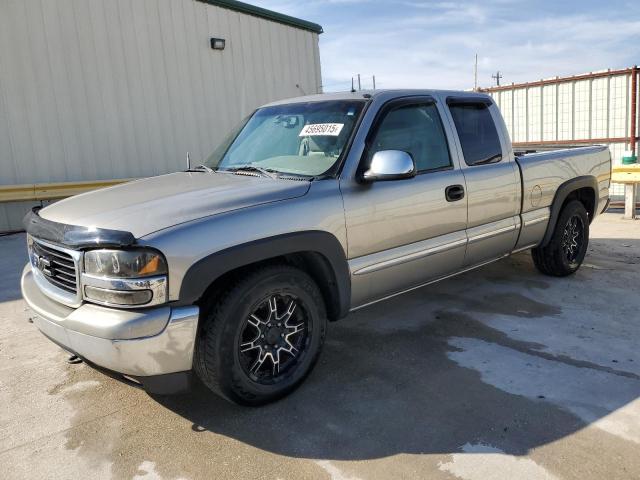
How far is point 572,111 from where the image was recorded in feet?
43.7

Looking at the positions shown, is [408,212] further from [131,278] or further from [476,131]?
[131,278]

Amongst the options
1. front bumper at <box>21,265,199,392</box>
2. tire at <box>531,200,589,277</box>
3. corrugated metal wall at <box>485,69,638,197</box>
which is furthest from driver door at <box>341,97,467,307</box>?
corrugated metal wall at <box>485,69,638,197</box>

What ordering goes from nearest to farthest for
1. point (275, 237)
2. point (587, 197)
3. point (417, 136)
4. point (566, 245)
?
point (275, 237) < point (417, 136) < point (566, 245) < point (587, 197)

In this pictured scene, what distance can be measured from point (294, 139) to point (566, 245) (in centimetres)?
319

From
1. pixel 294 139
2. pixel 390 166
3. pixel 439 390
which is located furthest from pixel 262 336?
pixel 294 139

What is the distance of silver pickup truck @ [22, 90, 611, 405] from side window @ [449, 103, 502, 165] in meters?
0.01

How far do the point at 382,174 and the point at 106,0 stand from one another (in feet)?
28.6

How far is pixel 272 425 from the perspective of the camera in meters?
2.93

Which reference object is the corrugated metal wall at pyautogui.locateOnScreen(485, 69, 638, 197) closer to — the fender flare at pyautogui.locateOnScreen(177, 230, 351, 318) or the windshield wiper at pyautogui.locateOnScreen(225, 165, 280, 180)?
the windshield wiper at pyautogui.locateOnScreen(225, 165, 280, 180)

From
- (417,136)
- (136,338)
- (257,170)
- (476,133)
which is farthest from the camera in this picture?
(476,133)

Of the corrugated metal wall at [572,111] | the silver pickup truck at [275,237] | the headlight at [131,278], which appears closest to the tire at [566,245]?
the silver pickup truck at [275,237]

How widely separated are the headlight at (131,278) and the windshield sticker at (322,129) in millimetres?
1566

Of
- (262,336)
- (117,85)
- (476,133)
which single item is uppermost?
(117,85)

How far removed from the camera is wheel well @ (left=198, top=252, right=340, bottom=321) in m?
2.90
